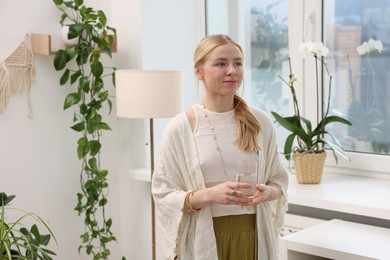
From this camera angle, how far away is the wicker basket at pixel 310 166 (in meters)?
2.80

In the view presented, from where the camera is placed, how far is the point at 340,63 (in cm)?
301

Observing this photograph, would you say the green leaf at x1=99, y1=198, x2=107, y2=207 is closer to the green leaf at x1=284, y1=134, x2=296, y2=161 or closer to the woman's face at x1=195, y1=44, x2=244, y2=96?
the green leaf at x1=284, y1=134, x2=296, y2=161

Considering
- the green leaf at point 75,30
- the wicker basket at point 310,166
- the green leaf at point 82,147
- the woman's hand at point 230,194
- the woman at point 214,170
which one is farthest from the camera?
the green leaf at point 82,147

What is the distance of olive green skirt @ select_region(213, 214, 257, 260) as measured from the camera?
197cm

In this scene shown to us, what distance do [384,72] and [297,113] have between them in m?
0.43

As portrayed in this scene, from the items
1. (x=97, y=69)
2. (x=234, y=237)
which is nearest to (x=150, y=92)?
(x=97, y=69)

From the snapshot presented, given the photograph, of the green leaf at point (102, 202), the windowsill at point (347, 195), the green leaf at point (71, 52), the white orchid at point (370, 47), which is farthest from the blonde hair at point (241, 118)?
the green leaf at point (102, 202)

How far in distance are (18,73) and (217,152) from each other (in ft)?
4.64

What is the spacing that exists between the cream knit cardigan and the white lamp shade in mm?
869

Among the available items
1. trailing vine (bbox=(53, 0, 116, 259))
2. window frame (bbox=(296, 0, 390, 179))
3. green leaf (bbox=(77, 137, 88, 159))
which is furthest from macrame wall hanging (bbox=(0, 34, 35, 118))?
window frame (bbox=(296, 0, 390, 179))

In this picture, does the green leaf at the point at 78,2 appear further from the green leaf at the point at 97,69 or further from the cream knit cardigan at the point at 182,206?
the cream knit cardigan at the point at 182,206

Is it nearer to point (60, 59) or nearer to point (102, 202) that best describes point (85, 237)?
point (102, 202)

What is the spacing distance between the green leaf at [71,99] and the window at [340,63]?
953 mm

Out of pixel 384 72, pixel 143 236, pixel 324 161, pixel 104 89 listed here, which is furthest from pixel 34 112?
pixel 384 72
